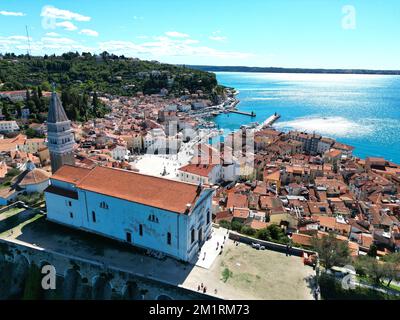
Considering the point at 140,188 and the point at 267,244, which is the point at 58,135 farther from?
the point at 267,244

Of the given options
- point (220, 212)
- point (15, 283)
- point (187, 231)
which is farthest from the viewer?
point (220, 212)

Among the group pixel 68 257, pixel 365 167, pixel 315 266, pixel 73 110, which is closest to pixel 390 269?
pixel 315 266

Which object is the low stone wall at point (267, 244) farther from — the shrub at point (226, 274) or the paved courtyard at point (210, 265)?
the shrub at point (226, 274)

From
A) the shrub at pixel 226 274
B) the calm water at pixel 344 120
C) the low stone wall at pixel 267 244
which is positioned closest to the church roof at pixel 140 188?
the shrub at pixel 226 274

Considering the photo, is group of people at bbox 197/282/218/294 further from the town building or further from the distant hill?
the distant hill

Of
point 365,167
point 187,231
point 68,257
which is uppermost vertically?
point 187,231
